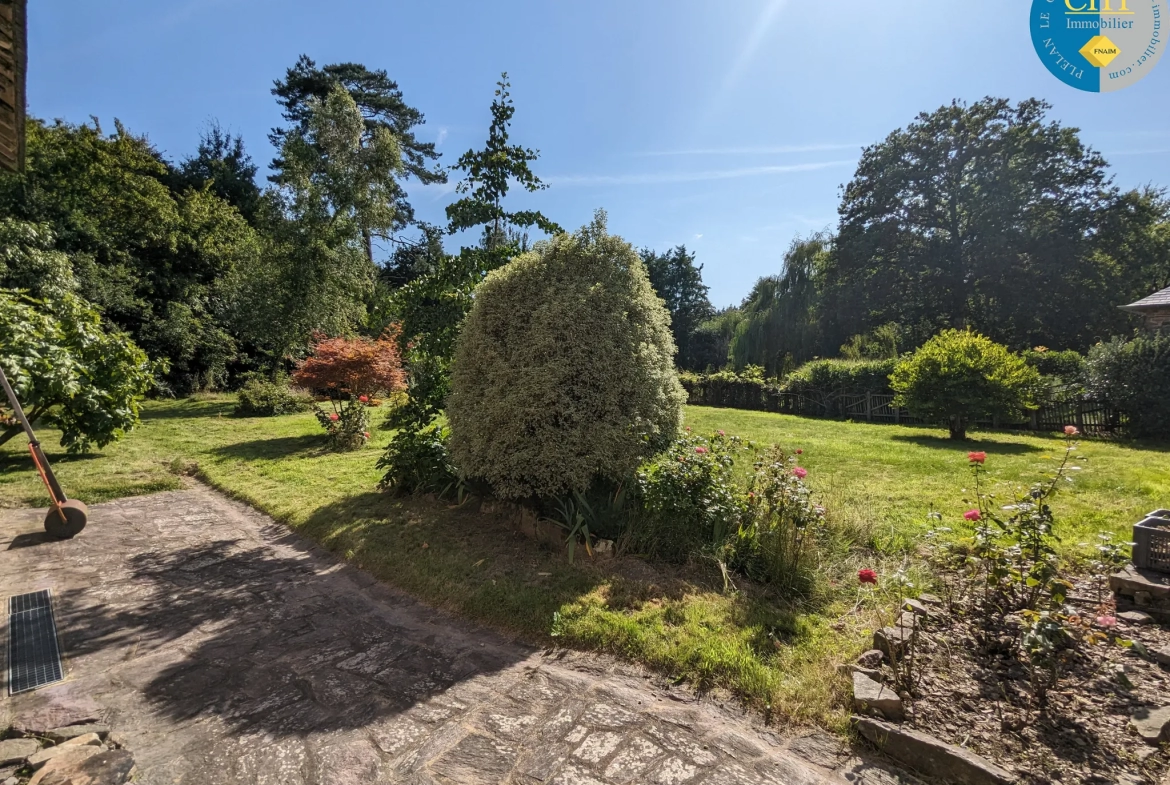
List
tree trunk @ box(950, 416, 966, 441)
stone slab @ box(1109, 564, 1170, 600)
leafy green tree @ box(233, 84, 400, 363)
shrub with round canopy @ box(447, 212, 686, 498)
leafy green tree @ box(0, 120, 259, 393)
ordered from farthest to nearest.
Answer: leafy green tree @ box(233, 84, 400, 363) → leafy green tree @ box(0, 120, 259, 393) → tree trunk @ box(950, 416, 966, 441) → shrub with round canopy @ box(447, 212, 686, 498) → stone slab @ box(1109, 564, 1170, 600)

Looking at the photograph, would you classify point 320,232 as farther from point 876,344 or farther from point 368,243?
point 876,344

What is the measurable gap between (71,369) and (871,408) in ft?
69.6

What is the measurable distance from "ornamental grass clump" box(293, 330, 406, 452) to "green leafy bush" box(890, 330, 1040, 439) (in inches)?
507

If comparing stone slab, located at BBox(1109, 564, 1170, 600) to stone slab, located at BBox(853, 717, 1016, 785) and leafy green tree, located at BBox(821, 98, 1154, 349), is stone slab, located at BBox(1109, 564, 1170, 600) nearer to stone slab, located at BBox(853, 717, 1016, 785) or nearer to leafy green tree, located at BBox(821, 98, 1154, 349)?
stone slab, located at BBox(853, 717, 1016, 785)

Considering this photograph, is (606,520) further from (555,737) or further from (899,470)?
(899,470)

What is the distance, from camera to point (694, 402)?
85.2 ft

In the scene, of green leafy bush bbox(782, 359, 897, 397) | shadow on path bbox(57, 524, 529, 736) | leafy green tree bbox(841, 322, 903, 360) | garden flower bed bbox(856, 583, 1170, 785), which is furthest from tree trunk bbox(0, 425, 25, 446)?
leafy green tree bbox(841, 322, 903, 360)

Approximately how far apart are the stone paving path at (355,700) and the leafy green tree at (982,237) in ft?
103

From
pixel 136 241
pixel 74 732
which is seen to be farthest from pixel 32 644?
pixel 136 241

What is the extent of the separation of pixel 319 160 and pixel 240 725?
22.3 metres

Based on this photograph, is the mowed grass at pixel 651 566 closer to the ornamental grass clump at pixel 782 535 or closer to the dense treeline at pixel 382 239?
the ornamental grass clump at pixel 782 535

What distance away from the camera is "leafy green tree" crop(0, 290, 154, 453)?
632cm

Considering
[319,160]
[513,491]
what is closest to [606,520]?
[513,491]

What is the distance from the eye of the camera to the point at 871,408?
1841 centimetres
